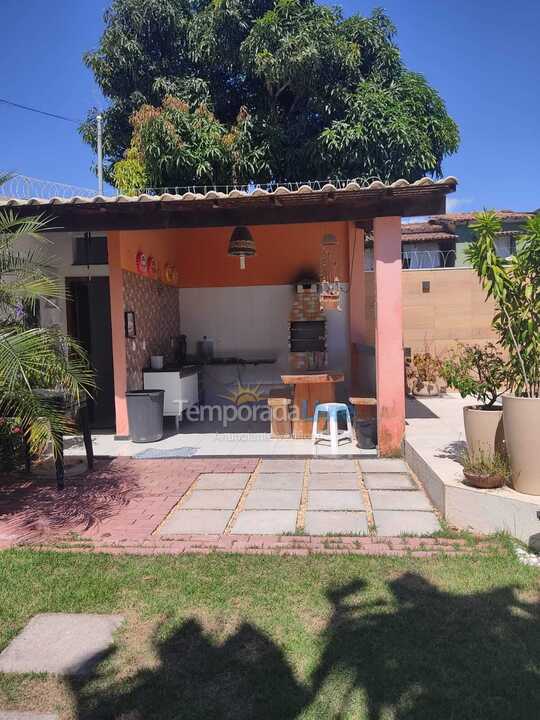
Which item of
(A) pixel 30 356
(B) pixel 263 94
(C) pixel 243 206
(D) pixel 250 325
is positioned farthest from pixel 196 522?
(B) pixel 263 94

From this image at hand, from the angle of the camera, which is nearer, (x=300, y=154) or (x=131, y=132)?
(x=300, y=154)

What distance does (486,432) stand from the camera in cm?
464

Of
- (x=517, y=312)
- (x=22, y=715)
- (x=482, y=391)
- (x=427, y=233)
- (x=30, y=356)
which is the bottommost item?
(x=22, y=715)

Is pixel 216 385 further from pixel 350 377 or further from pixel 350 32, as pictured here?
pixel 350 32

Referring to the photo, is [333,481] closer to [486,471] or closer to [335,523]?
[335,523]

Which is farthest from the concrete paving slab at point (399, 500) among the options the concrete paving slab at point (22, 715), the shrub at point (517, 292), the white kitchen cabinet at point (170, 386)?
the white kitchen cabinet at point (170, 386)

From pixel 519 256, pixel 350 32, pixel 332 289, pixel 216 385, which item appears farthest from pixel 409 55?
pixel 519 256

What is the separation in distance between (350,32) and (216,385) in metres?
9.44

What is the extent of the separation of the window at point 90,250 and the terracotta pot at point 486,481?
20.6 ft

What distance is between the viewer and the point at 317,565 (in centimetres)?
375

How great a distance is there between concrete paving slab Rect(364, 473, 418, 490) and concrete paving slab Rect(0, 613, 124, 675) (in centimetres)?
317

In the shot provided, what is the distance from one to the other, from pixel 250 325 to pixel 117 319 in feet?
12.9

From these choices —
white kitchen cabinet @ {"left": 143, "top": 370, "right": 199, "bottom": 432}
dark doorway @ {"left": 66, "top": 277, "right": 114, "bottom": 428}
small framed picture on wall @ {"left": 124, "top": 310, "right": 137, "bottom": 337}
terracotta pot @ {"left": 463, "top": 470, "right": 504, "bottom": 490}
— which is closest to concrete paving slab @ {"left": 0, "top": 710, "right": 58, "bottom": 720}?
terracotta pot @ {"left": 463, "top": 470, "right": 504, "bottom": 490}

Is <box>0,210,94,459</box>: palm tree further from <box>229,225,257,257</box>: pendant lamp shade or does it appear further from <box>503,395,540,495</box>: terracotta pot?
<box>503,395,540,495</box>: terracotta pot
